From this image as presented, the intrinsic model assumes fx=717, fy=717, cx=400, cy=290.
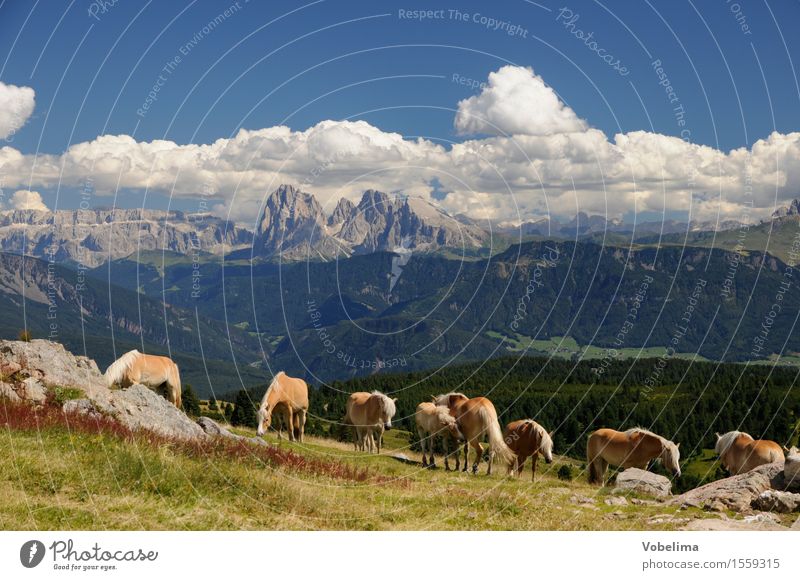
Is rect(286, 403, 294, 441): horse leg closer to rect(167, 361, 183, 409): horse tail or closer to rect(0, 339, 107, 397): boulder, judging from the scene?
rect(167, 361, 183, 409): horse tail

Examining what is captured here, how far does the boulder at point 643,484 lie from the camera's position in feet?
75.1

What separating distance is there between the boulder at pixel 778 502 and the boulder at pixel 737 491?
42cm

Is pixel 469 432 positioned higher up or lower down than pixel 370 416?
higher up

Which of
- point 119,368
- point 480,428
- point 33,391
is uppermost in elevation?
point 33,391

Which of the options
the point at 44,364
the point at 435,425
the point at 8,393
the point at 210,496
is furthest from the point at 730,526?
the point at 44,364

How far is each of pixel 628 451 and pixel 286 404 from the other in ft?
55.3

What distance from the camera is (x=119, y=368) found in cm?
3148

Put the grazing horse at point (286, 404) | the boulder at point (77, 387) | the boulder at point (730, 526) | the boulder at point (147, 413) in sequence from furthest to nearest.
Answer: the grazing horse at point (286, 404), the boulder at point (147, 413), the boulder at point (77, 387), the boulder at point (730, 526)

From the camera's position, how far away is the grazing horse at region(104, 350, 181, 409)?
31328 mm

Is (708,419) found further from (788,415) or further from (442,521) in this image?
(442,521)

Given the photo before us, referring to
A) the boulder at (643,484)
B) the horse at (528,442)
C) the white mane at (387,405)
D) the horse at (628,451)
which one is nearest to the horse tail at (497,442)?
the horse at (528,442)

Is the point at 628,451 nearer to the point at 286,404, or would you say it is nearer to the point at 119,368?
the point at 286,404

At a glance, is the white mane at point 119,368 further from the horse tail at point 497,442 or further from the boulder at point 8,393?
the horse tail at point 497,442

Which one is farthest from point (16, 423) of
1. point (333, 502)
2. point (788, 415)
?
point (788, 415)
